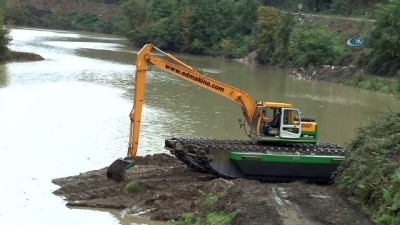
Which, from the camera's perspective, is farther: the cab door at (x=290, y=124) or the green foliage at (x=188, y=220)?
the cab door at (x=290, y=124)

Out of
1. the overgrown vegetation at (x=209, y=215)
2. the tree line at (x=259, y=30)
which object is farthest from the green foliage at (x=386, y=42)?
the overgrown vegetation at (x=209, y=215)

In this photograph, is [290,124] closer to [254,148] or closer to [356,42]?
[254,148]

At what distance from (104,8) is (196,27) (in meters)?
45.1

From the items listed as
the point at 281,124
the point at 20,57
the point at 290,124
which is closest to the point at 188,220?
the point at 281,124

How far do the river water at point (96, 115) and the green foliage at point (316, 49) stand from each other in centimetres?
308

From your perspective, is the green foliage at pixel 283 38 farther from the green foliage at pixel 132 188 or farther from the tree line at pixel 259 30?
the green foliage at pixel 132 188

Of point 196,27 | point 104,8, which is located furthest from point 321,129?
point 104,8

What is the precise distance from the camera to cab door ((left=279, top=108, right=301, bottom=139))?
21306 mm

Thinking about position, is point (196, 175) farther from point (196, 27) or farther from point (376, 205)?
Result: point (196, 27)

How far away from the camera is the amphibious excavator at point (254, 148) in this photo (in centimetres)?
2014

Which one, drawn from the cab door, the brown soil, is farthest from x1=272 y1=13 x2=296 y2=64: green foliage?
the brown soil

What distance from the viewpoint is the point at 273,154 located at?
2053cm

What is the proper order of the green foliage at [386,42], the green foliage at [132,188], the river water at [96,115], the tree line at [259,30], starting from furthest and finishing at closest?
the tree line at [259,30], the green foliage at [386,42], the river water at [96,115], the green foliage at [132,188]

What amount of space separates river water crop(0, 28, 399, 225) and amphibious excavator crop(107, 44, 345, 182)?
292 cm
